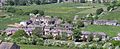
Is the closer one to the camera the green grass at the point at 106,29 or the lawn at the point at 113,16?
the green grass at the point at 106,29

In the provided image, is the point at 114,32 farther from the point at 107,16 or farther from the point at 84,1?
the point at 84,1

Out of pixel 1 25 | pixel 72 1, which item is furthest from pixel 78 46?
pixel 72 1

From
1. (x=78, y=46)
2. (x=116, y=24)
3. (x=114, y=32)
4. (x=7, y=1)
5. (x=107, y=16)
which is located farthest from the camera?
(x=7, y=1)

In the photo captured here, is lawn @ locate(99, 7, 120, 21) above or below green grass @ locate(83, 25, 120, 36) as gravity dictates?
below

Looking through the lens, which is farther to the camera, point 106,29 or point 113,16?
point 113,16

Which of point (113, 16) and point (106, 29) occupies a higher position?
point (106, 29)

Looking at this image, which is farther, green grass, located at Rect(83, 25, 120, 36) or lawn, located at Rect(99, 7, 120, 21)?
lawn, located at Rect(99, 7, 120, 21)

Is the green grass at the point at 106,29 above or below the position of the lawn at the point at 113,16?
above

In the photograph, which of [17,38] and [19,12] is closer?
[17,38]
